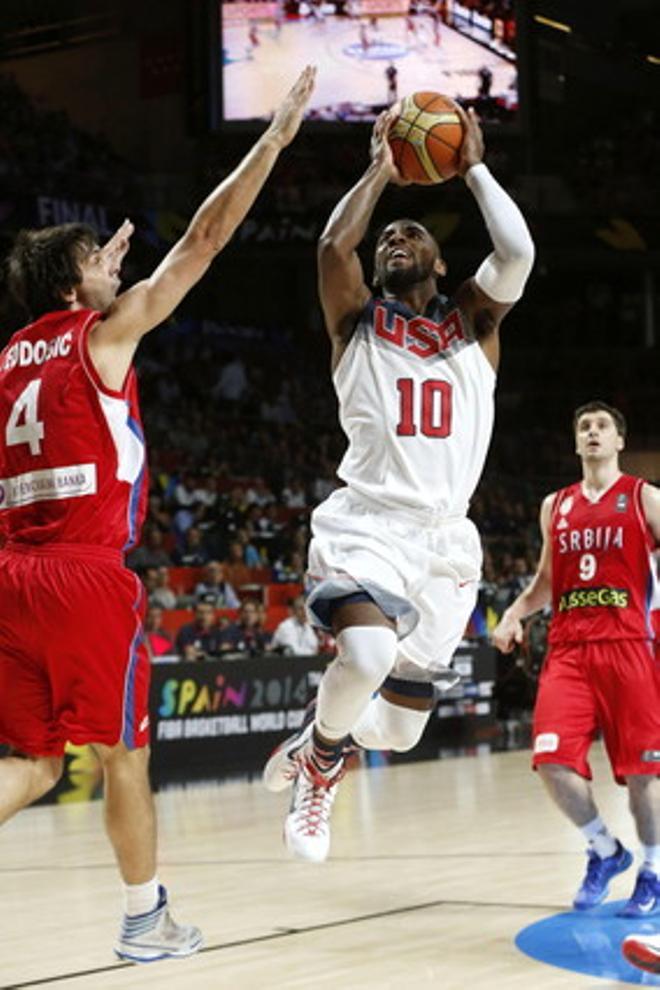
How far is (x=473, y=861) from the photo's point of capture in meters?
8.54

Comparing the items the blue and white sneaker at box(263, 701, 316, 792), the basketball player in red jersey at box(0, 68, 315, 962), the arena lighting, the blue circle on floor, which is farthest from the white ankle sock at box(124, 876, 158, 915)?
the arena lighting

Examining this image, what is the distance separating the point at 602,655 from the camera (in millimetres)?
6980

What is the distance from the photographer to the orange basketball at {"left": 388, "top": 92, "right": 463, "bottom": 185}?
565cm

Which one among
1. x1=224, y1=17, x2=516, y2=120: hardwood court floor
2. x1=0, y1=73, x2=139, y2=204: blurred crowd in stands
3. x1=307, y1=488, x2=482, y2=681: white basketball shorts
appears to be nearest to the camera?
x1=307, y1=488, x2=482, y2=681: white basketball shorts

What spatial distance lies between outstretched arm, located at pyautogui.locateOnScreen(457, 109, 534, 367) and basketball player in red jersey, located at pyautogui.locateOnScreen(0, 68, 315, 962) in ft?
3.15

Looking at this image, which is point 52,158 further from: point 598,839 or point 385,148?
point 385,148

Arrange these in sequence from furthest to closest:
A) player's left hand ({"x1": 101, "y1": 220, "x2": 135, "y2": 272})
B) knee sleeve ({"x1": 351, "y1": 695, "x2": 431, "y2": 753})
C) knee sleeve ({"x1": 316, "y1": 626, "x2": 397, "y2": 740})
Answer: knee sleeve ({"x1": 351, "y1": 695, "x2": 431, "y2": 753})
knee sleeve ({"x1": 316, "y1": 626, "x2": 397, "y2": 740})
player's left hand ({"x1": 101, "y1": 220, "x2": 135, "y2": 272})

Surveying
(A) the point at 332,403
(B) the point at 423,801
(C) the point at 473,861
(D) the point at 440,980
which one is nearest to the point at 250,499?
(A) the point at 332,403

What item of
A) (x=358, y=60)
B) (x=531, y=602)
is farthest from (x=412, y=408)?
(x=358, y=60)

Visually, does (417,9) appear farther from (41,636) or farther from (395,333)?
(41,636)

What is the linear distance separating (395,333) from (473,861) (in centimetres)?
379

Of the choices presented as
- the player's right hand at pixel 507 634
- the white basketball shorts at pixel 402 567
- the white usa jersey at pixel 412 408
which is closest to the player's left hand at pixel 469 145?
the white usa jersey at pixel 412 408

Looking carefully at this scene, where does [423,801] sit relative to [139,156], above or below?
below

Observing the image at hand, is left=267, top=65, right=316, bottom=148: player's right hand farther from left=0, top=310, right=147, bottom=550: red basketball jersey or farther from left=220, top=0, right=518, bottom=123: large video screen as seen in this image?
left=220, top=0, right=518, bottom=123: large video screen
